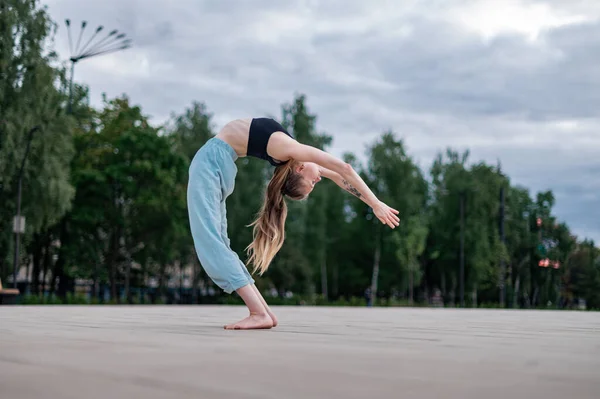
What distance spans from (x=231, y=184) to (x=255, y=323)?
1071 mm

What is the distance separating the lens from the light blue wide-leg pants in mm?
5617

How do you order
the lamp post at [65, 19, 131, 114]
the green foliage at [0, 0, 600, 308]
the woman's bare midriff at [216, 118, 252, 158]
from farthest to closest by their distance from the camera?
the lamp post at [65, 19, 131, 114] → the green foliage at [0, 0, 600, 308] → the woman's bare midriff at [216, 118, 252, 158]

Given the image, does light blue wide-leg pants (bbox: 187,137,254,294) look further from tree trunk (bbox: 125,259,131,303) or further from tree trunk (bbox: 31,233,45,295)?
tree trunk (bbox: 31,233,45,295)

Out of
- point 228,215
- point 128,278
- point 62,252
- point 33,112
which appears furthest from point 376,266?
point 33,112

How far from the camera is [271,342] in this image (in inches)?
175

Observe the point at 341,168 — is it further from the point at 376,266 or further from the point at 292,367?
the point at 376,266

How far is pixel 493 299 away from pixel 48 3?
41427mm

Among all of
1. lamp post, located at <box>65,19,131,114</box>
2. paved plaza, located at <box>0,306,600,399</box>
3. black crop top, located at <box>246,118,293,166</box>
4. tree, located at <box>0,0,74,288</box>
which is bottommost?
paved plaza, located at <box>0,306,600,399</box>

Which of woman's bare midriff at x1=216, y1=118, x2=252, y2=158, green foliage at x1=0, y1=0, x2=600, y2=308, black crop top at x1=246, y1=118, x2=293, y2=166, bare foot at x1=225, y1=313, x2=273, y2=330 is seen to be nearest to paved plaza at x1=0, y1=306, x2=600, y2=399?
bare foot at x1=225, y1=313, x2=273, y2=330

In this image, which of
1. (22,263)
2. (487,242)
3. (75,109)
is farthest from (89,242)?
(487,242)

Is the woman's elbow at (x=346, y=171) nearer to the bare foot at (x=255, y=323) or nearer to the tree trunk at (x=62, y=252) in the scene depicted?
the bare foot at (x=255, y=323)

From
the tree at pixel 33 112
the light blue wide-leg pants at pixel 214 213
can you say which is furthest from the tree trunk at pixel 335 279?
the light blue wide-leg pants at pixel 214 213

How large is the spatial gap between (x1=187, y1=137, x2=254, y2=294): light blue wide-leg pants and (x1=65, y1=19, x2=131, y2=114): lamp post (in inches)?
1073

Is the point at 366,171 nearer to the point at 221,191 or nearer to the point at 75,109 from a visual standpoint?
the point at 75,109
